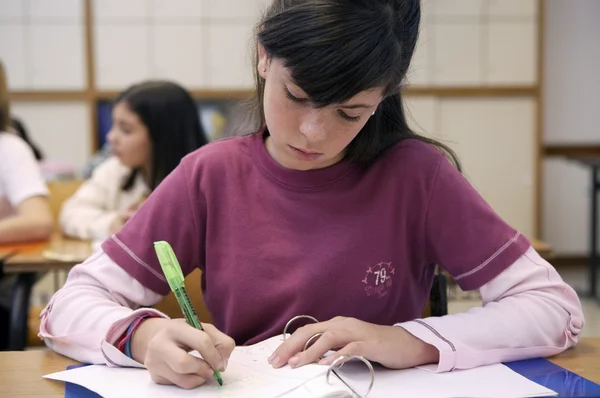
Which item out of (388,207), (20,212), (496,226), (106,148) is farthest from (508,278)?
(106,148)

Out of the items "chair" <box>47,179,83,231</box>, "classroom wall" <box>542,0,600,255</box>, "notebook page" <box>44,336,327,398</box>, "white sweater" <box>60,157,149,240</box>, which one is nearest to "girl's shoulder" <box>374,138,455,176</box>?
"notebook page" <box>44,336,327,398</box>

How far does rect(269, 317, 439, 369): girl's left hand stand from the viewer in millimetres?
1004

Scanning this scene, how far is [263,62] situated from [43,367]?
50cm

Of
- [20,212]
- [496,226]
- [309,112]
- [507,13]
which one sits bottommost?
[20,212]

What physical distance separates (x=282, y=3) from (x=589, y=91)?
15.3 feet

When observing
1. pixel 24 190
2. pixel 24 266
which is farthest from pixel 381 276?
pixel 24 190

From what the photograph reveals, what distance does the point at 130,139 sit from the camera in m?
2.96

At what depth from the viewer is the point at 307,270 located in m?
1.23

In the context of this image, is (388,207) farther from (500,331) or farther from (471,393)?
(471,393)

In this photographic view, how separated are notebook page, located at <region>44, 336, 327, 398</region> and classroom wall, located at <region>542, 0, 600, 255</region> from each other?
4.63 meters

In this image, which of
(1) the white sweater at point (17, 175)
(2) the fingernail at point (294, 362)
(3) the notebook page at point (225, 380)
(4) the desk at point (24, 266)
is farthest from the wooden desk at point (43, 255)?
(2) the fingernail at point (294, 362)

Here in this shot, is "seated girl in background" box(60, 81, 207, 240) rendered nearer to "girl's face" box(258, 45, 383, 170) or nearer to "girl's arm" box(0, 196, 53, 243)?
"girl's arm" box(0, 196, 53, 243)

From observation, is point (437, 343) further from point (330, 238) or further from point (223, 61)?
point (223, 61)

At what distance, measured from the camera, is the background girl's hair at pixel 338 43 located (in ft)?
3.26
